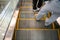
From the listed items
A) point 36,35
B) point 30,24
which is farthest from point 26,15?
point 36,35

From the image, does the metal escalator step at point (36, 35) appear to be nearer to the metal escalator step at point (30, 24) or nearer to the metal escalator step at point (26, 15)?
the metal escalator step at point (30, 24)

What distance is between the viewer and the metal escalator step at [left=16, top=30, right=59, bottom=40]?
104 inches

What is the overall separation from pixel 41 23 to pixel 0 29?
1399 mm

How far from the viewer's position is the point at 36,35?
8.85 ft

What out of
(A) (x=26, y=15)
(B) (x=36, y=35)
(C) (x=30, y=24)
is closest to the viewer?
(B) (x=36, y=35)

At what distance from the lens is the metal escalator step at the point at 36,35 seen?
2631 millimetres

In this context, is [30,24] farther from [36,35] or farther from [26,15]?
[26,15]

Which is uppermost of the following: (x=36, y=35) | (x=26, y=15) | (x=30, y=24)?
(x=26, y=15)

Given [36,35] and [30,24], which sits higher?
[30,24]

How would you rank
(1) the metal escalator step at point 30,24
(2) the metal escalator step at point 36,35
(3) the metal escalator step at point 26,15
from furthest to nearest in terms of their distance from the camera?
1. (3) the metal escalator step at point 26,15
2. (1) the metal escalator step at point 30,24
3. (2) the metal escalator step at point 36,35

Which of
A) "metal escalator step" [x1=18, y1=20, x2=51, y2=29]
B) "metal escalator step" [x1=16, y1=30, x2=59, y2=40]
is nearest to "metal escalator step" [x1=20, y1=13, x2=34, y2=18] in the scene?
"metal escalator step" [x1=18, y1=20, x2=51, y2=29]

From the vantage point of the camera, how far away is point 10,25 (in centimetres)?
264

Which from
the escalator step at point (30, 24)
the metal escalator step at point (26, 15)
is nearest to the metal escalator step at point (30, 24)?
the escalator step at point (30, 24)

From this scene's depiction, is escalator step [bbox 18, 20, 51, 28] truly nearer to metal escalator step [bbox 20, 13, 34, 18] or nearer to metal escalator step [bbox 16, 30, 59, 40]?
metal escalator step [bbox 16, 30, 59, 40]
